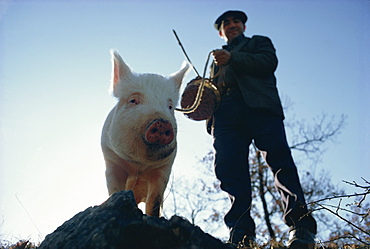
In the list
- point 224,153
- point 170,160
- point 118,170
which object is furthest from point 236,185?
point 118,170

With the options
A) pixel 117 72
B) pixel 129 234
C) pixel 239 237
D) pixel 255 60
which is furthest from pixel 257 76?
pixel 129 234

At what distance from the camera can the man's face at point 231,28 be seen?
174 inches

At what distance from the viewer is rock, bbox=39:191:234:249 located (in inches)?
50.1

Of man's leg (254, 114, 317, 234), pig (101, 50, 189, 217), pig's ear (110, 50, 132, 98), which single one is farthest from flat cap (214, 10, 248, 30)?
pig's ear (110, 50, 132, 98)

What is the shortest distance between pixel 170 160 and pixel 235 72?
5.04ft

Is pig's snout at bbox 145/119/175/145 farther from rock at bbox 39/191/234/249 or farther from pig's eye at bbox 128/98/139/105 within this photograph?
rock at bbox 39/191/234/249

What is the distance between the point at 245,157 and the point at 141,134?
1600 mm

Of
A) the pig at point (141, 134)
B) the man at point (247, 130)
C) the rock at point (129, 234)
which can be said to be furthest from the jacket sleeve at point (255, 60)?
the rock at point (129, 234)

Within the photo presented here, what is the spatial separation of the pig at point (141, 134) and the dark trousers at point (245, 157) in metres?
0.79

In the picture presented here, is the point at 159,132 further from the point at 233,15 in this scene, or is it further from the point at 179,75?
the point at 233,15

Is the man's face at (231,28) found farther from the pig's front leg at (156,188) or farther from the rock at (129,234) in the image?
the rock at (129,234)

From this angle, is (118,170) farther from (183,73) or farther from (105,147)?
(183,73)

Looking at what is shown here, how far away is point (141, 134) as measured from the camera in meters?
2.46

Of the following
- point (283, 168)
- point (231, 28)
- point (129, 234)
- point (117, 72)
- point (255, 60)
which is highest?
point (231, 28)
